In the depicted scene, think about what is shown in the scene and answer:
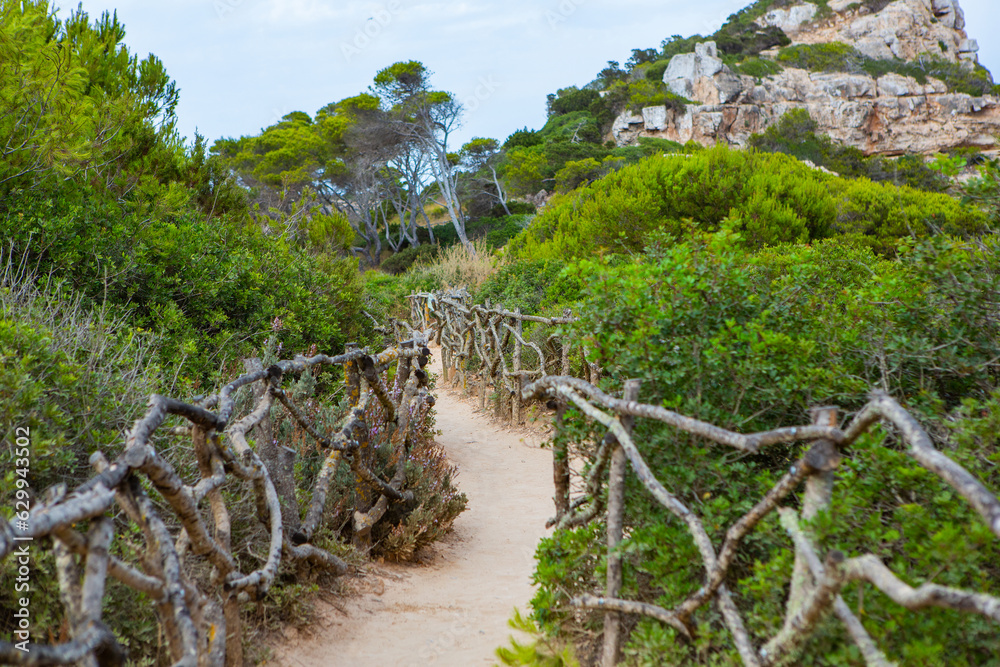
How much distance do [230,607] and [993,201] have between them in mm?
3399

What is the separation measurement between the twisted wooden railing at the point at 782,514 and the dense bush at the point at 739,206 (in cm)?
844

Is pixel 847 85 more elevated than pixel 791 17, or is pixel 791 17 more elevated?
pixel 791 17

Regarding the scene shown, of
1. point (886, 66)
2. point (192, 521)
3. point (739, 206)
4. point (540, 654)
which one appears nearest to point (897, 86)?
point (886, 66)

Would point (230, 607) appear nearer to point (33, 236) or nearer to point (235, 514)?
point (235, 514)

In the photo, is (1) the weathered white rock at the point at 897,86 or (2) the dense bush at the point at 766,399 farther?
(1) the weathered white rock at the point at 897,86

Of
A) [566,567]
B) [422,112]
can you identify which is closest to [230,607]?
[566,567]

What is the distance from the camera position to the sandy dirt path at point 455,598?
2887 millimetres

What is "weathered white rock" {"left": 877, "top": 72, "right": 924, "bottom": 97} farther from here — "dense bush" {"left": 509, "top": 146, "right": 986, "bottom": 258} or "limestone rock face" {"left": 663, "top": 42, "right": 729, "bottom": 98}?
"dense bush" {"left": 509, "top": 146, "right": 986, "bottom": 258}

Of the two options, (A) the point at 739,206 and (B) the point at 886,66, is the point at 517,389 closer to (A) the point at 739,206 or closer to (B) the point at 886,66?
(A) the point at 739,206

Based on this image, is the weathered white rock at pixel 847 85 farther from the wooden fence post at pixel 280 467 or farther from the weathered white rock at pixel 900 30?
the wooden fence post at pixel 280 467

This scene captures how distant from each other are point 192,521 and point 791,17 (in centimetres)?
6160

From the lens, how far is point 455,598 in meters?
3.59

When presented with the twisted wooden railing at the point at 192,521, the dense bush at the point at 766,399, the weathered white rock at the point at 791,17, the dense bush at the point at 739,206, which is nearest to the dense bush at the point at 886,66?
the weathered white rock at the point at 791,17

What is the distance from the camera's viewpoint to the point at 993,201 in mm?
2494
